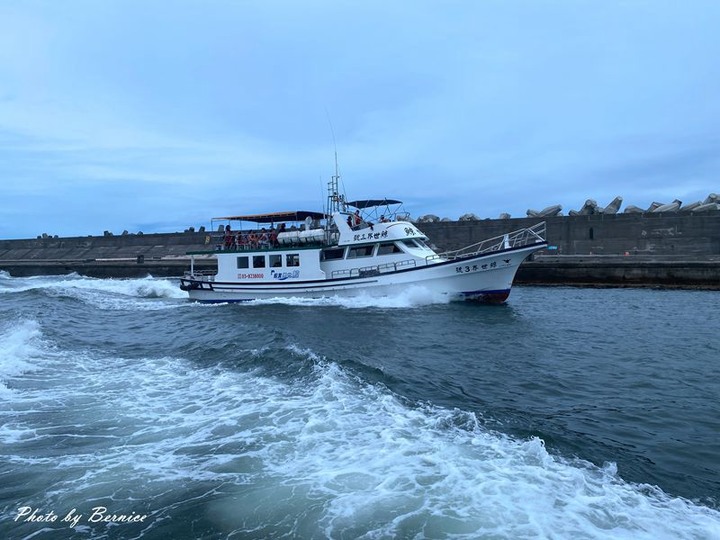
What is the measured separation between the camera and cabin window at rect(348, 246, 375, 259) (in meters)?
22.0

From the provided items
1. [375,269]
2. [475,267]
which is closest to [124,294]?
[375,269]

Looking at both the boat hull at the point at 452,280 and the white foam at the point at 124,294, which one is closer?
the boat hull at the point at 452,280

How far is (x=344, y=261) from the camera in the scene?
73.5ft

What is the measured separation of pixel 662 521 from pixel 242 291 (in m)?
21.4

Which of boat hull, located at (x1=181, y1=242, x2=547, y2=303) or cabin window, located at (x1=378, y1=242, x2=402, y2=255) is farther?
cabin window, located at (x1=378, y1=242, x2=402, y2=255)

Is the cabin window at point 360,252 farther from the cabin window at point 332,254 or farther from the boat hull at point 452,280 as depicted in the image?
the boat hull at point 452,280

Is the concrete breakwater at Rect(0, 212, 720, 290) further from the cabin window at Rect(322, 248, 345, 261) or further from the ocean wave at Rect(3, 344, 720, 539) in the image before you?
the ocean wave at Rect(3, 344, 720, 539)

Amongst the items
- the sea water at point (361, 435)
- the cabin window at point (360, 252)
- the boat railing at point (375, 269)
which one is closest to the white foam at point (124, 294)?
the boat railing at point (375, 269)

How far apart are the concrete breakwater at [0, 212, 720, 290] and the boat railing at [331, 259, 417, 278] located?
5.95 meters

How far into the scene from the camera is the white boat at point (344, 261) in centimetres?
2020

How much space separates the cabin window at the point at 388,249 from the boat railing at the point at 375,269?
1.74ft

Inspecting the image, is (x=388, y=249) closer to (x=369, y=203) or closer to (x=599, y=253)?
(x=369, y=203)

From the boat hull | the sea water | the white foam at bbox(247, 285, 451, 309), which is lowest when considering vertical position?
the sea water

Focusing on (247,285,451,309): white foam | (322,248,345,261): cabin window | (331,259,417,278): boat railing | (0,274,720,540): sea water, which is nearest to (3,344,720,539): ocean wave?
(0,274,720,540): sea water
